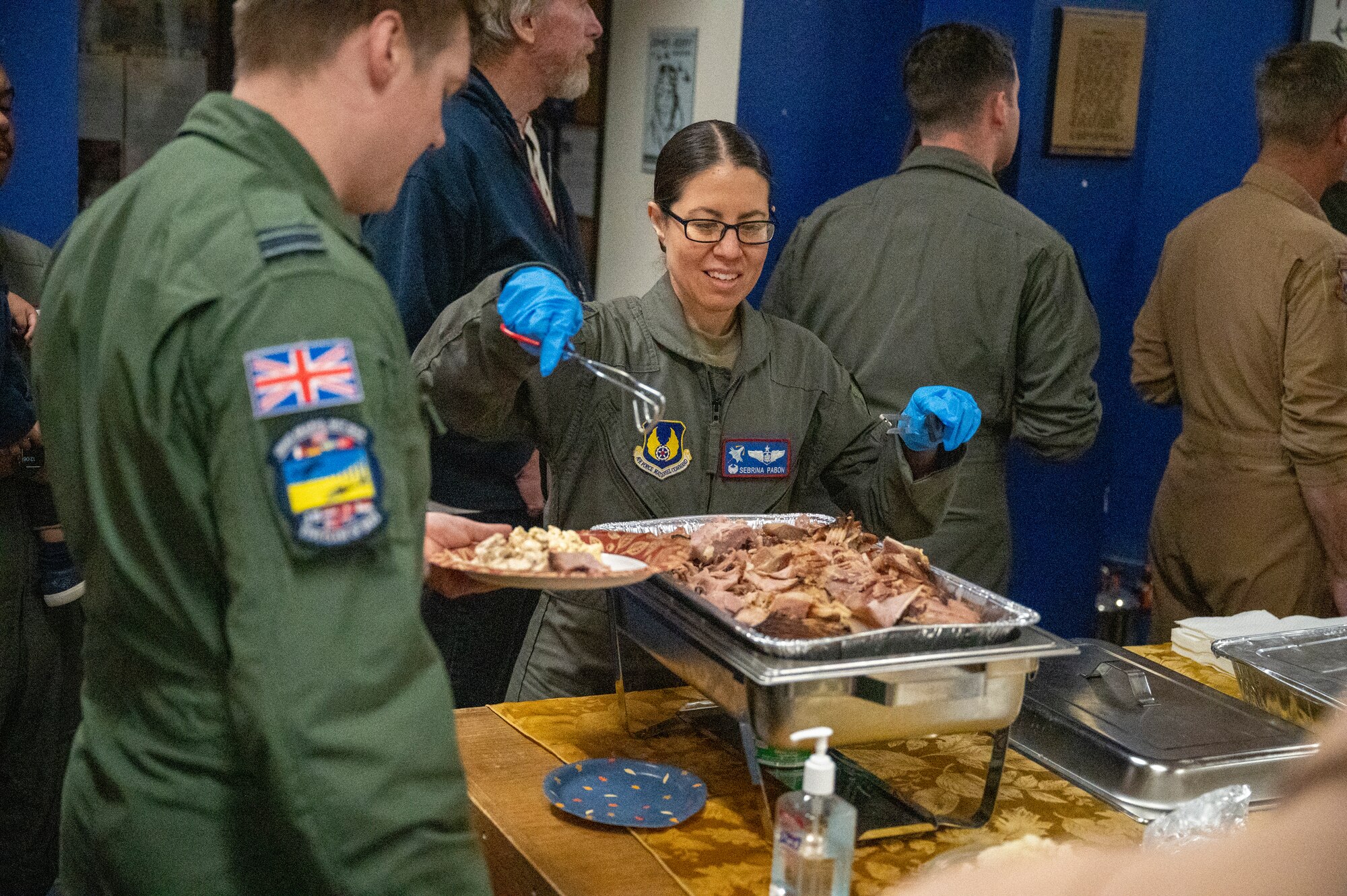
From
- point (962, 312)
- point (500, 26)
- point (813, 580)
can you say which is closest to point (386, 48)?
point (813, 580)

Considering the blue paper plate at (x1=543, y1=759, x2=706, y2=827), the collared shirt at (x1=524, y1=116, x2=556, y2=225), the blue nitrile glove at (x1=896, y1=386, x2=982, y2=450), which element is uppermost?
the collared shirt at (x1=524, y1=116, x2=556, y2=225)

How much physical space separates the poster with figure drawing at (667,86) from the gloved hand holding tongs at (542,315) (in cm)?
247

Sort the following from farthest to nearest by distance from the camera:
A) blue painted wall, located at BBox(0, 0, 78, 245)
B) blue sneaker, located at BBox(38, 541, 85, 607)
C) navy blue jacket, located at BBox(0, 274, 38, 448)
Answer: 1. blue painted wall, located at BBox(0, 0, 78, 245)
2. blue sneaker, located at BBox(38, 541, 85, 607)
3. navy blue jacket, located at BBox(0, 274, 38, 448)

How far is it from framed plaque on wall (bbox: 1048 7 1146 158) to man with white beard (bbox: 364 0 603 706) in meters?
1.74

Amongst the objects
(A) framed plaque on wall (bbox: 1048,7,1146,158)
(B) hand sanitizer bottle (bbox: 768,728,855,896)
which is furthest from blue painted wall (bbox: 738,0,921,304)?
(B) hand sanitizer bottle (bbox: 768,728,855,896)

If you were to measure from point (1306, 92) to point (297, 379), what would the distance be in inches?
133

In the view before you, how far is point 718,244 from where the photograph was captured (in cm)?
250

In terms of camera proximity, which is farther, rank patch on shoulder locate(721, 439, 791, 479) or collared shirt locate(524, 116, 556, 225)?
collared shirt locate(524, 116, 556, 225)

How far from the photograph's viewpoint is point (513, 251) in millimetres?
2840

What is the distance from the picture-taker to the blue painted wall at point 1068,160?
13.9 ft

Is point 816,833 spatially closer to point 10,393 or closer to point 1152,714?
point 1152,714

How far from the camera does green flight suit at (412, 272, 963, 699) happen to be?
2.43 m

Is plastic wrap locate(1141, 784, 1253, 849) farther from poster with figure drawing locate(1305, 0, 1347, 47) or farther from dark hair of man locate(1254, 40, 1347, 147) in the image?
poster with figure drawing locate(1305, 0, 1347, 47)

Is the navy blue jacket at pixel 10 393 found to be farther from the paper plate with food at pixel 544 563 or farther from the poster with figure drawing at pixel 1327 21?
the poster with figure drawing at pixel 1327 21
